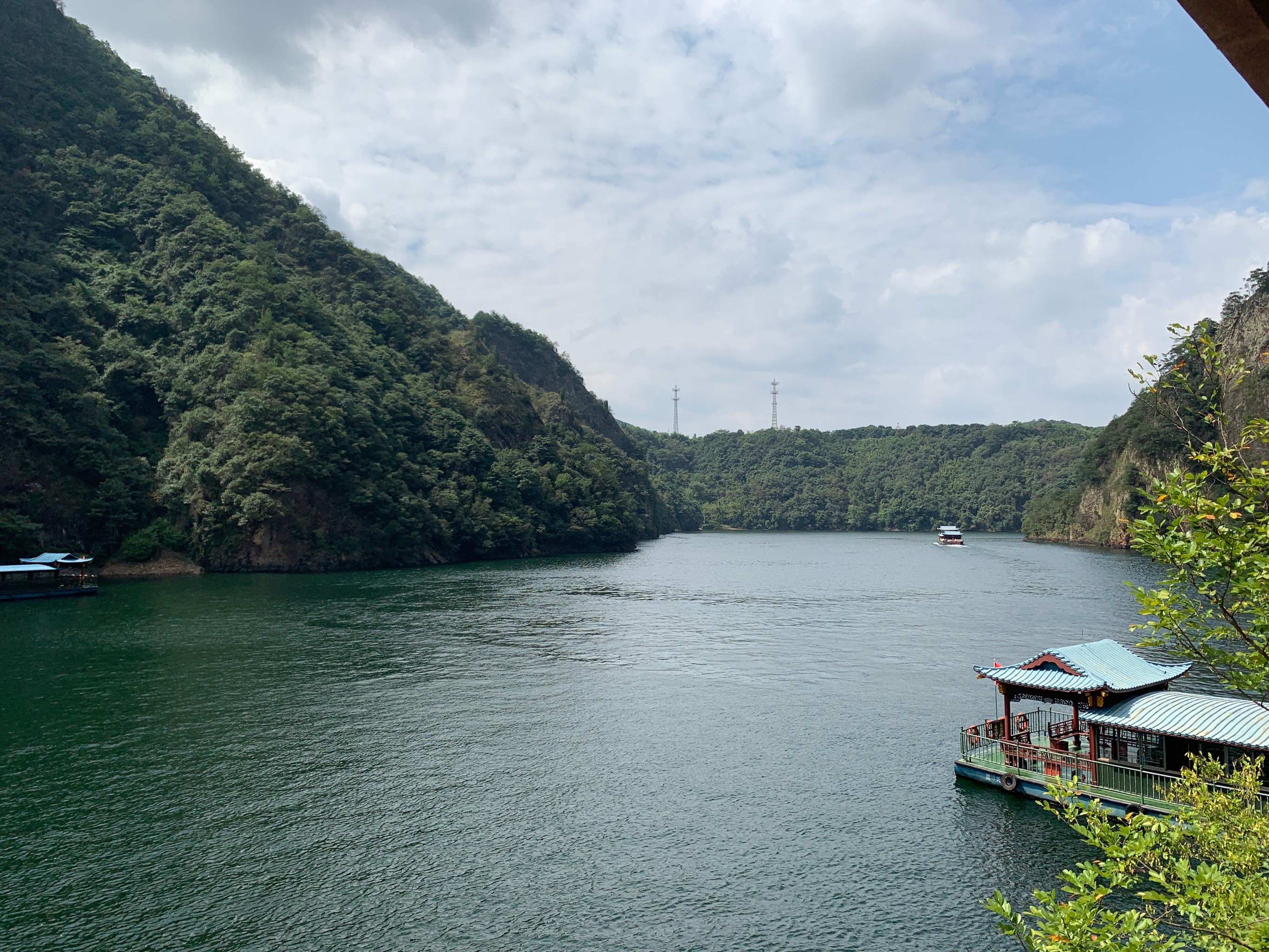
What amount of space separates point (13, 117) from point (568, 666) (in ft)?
417

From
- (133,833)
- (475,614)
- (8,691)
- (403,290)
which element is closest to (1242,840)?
(133,833)

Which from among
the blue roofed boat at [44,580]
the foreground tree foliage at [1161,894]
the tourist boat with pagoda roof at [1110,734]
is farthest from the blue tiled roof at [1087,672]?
the blue roofed boat at [44,580]

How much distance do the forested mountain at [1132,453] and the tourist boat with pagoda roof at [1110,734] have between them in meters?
42.1

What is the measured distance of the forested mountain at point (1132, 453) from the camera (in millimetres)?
96438

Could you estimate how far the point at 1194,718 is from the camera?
928 inches

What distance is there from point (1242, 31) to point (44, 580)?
88676mm

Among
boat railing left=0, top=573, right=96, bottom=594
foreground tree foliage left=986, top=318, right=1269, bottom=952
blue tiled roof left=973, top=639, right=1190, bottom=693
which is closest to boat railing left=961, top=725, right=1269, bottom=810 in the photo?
blue tiled roof left=973, top=639, right=1190, bottom=693

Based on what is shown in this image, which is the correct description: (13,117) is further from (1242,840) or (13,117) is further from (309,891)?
(1242,840)

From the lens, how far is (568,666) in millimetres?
46219

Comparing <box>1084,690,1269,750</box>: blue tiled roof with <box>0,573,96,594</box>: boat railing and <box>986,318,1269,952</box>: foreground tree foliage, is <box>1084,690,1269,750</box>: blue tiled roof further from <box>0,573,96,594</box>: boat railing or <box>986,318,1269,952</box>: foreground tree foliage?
<box>0,573,96,594</box>: boat railing

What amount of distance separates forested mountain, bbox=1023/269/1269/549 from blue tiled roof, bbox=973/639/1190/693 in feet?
132

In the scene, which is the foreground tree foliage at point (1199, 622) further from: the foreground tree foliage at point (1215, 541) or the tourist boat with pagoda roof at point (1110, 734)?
the tourist boat with pagoda roof at point (1110, 734)

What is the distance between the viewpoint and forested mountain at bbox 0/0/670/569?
86375mm

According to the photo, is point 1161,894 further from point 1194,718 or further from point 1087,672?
point 1087,672
